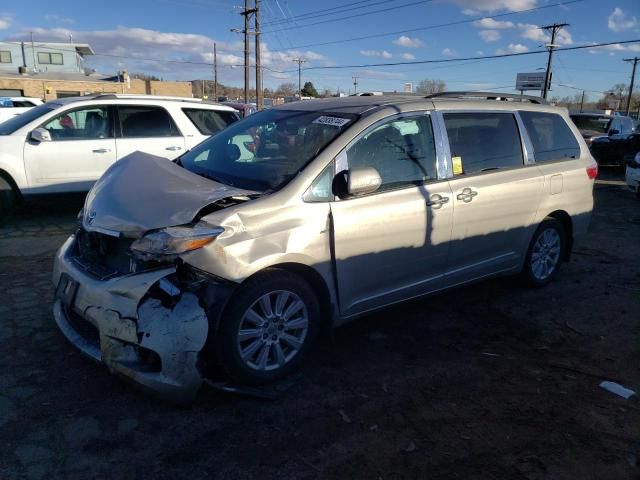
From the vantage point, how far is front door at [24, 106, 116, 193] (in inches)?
278

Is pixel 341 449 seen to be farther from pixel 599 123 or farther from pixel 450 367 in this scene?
pixel 599 123

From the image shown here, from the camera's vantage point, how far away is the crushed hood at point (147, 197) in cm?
300

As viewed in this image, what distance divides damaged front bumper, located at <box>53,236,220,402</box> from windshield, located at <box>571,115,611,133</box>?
59.2 feet

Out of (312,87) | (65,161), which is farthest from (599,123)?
(312,87)

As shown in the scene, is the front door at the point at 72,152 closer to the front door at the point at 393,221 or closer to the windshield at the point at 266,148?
the windshield at the point at 266,148

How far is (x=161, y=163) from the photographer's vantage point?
3938 mm

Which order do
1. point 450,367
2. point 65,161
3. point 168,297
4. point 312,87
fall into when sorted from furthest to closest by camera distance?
point 312,87, point 65,161, point 450,367, point 168,297

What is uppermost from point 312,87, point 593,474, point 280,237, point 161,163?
point 312,87

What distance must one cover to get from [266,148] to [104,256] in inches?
56.8

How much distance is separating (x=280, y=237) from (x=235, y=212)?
12.5 inches

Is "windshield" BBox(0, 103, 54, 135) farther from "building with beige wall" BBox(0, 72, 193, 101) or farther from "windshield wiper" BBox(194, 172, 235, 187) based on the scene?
"building with beige wall" BBox(0, 72, 193, 101)

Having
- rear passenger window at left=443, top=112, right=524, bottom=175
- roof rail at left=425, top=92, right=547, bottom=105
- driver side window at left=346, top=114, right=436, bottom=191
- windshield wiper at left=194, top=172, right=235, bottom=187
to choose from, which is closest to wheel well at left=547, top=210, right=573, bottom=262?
rear passenger window at left=443, top=112, right=524, bottom=175

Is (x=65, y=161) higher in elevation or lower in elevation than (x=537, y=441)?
higher

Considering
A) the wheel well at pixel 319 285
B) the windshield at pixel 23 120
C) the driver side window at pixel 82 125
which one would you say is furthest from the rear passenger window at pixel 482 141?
the windshield at pixel 23 120
